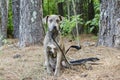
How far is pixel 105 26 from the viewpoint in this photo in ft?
27.1

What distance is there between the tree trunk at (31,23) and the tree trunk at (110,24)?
2.26 m

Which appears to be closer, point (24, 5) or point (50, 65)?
point (50, 65)

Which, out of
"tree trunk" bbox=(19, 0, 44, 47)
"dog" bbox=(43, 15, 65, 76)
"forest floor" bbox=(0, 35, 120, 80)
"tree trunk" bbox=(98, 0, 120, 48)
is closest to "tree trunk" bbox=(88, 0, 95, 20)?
"tree trunk" bbox=(19, 0, 44, 47)

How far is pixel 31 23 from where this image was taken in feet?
32.0

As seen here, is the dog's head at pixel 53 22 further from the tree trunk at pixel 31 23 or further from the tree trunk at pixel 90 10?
the tree trunk at pixel 90 10

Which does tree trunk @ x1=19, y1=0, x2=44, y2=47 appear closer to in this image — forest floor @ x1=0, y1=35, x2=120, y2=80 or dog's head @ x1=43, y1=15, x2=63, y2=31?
forest floor @ x1=0, y1=35, x2=120, y2=80

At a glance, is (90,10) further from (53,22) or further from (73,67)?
(53,22)

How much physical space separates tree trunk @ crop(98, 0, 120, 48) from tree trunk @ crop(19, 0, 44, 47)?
2259 mm

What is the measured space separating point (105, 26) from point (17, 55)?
8.34 feet

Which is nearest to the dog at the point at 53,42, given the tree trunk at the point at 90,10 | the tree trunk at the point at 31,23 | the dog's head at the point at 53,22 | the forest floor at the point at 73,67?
the dog's head at the point at 53,22

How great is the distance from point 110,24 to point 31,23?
2.79 m

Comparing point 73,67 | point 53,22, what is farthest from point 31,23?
point 53,22

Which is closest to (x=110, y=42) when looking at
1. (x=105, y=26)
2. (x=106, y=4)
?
(x=105, y=26)

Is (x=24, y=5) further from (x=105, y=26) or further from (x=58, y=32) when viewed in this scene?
(x=58, y=32)
